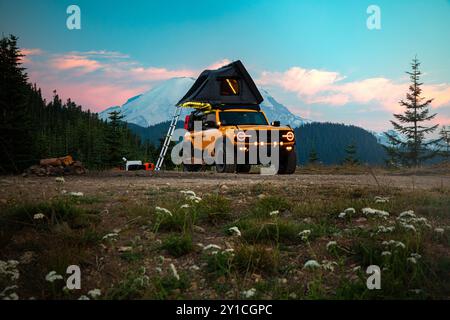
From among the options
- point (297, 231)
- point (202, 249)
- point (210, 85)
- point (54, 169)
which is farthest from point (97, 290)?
point (210, 85)

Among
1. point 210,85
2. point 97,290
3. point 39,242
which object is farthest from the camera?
point 210,85

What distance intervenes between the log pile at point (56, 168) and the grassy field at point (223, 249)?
248 inches

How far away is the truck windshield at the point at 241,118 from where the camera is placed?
15.0 metres

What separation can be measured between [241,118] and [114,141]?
142ft

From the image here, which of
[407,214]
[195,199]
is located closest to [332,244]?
[407,214]

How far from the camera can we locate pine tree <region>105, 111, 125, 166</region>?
54.8 meters

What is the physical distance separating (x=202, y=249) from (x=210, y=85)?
14817 millimetres

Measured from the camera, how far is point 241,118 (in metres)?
15.2

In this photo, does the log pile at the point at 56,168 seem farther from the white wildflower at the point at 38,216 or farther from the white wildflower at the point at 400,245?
the white wildflower at the point at 400,245

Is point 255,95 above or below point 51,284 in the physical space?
above

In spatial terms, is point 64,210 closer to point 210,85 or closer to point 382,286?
point 382,286

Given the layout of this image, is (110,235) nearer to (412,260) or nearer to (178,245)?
(178,245)

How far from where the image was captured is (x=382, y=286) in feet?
11.7

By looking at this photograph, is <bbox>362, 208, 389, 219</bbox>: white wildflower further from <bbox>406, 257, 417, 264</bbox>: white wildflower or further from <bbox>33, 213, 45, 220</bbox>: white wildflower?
<bbox>33, 213, 45, 220</bbox>: white wildflower
